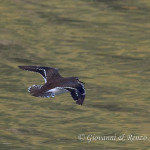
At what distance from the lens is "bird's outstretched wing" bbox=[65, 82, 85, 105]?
511 inches

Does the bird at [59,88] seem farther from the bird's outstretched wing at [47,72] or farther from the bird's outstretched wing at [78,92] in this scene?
the bird's outstretched wing at [47,72]

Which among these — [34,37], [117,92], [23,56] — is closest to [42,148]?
[117,92]

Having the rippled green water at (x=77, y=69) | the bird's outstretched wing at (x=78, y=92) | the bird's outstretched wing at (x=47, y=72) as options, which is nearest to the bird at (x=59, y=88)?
the bird's outstretched wing at (x=78, y=92)

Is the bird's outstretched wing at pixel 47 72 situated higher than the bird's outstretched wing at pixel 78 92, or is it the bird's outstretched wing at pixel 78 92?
the bird's outstretched wing at pixel 47 72

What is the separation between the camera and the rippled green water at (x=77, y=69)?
47.3ft

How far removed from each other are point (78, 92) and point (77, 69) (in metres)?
4.83

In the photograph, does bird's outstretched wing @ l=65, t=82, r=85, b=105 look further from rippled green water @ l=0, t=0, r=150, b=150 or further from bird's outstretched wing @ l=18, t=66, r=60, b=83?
rippled green water @ l=0, t=0, r=150, b=150

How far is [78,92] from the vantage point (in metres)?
13.2

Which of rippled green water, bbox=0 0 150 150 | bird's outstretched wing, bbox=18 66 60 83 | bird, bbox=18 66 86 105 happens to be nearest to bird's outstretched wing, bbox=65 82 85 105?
bird, bbox=18 66 86 105

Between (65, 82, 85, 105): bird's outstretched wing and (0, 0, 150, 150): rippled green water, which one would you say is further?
(0, 0, 150, 150): rippled green water

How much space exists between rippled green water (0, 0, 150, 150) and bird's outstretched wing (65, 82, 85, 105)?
972 mm

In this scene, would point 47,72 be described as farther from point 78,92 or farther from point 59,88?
point 78,92

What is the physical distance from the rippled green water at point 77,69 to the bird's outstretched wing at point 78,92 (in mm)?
972

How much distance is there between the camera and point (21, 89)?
1673cm
